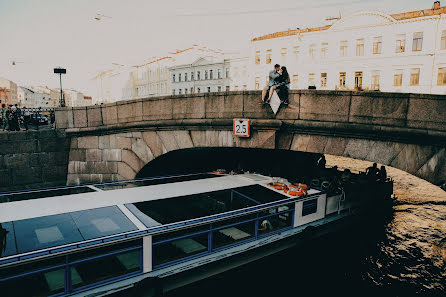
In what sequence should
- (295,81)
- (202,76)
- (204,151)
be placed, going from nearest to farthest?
(204,151), (295,81), (202,76)

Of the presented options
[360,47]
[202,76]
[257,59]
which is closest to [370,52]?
[360,47]

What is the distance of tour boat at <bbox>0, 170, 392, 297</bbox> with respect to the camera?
5117 mm

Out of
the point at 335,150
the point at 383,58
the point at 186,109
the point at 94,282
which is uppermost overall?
the point at 383,58

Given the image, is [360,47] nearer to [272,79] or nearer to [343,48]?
[343,48]

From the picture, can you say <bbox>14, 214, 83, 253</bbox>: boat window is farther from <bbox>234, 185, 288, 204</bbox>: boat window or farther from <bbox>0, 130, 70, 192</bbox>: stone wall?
<bbox>0, 130, 70, 192</bbox>: stone wall

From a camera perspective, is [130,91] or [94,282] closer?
[94,282]

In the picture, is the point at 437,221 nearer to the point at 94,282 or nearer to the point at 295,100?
the point at 295,100

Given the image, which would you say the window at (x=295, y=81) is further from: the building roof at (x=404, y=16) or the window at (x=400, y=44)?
the window at (x=400, y=44)

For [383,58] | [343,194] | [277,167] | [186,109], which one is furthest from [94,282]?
[383,58]

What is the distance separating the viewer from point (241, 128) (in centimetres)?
761

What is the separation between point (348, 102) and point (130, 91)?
200ft

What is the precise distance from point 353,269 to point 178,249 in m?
5.95

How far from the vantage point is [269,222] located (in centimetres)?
781

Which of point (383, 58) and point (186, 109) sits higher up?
point (383, 58)
